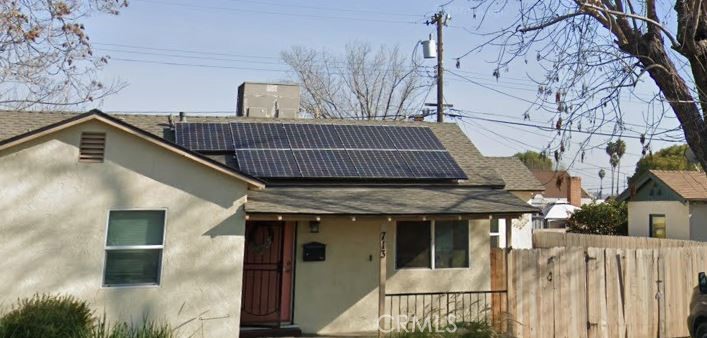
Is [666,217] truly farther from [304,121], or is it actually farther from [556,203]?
[304,121]

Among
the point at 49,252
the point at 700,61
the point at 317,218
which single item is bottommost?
the point at 49,252

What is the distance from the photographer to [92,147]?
8156 millimetres

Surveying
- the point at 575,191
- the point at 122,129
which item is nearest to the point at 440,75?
the point at 122,129

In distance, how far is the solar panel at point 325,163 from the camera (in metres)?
10.6

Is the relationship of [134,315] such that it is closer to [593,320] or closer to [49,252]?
[49,252]

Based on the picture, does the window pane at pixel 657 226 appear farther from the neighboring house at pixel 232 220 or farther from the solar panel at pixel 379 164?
the solar panel at pixel 379 164

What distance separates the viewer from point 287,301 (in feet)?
31.7

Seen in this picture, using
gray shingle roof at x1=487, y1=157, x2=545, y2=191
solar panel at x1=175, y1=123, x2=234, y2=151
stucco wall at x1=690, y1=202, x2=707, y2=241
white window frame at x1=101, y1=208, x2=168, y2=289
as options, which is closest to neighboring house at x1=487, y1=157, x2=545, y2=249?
gray shingle roof at x1=487, y1=157, x2=545, y2=191

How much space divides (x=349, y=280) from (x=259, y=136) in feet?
13.8

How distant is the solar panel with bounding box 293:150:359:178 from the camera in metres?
10.6

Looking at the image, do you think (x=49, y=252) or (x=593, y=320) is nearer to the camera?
(x=49, y=252)

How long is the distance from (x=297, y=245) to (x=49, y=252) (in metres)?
4.27

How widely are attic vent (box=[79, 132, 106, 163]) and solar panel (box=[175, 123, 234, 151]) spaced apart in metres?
2.65

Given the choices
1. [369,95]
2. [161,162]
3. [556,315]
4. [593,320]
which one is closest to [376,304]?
[556,315]
